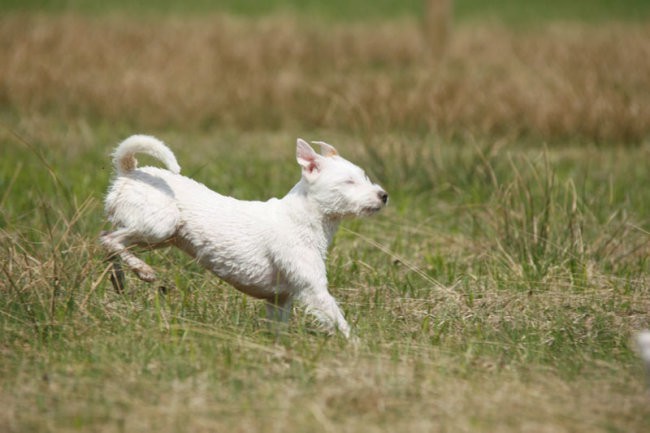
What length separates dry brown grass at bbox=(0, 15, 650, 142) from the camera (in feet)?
32.9

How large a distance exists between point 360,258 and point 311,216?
1.63 meters

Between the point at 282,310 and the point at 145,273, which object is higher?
the point at 145,273

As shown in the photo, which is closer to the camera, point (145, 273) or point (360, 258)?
A: point (145, 273)

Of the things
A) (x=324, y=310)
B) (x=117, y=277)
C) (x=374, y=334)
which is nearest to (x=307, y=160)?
(x=324, y=310)

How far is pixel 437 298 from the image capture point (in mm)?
5254

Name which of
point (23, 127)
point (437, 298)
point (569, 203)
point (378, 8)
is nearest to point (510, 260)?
point (437, 298)

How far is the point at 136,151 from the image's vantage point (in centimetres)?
454

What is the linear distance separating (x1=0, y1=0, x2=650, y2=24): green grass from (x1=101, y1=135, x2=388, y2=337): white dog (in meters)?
15.4

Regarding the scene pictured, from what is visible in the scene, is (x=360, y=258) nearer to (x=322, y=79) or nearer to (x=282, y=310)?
(x=282, y=310)

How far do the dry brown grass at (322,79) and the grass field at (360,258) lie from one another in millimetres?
43

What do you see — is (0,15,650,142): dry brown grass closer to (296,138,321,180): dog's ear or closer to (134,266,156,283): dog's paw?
(296,138,321,180): dog's ear

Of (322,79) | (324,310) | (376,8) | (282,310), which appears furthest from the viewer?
(376,8)

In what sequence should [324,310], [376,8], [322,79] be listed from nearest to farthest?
[324,310] → [322,79] → [376,8]

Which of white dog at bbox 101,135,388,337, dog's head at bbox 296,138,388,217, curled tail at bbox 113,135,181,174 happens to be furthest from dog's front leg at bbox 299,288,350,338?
curled tail at bbox 113,135,181,174
